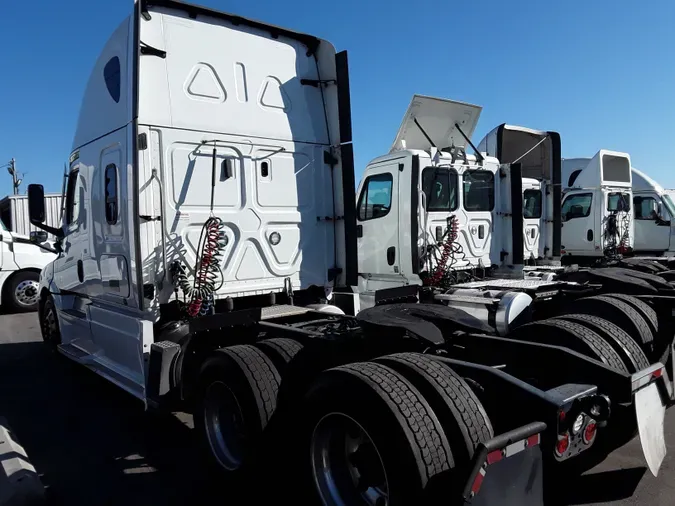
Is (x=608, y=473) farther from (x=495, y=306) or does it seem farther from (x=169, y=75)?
(x=169, y=75)

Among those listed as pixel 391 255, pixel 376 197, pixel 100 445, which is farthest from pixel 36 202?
pixel 391 255

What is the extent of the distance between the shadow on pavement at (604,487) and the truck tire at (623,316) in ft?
2.87

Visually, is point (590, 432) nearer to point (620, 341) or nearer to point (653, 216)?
point (620, 341)

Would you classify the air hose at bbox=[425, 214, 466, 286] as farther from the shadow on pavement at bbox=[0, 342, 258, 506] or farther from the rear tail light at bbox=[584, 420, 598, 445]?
the rear tail light at bbox=[584, 420, 598, 445]

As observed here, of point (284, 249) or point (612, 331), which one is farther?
point (284, 249)

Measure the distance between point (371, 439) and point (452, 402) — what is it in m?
0.42

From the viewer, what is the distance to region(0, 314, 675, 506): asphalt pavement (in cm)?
366

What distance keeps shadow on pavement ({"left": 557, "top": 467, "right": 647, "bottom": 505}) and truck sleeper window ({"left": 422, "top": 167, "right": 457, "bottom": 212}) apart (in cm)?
442

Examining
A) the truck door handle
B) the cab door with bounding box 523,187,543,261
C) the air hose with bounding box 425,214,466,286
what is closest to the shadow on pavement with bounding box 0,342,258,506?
the truck door handle

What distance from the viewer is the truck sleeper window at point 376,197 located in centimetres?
779

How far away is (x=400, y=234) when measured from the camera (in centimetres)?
761

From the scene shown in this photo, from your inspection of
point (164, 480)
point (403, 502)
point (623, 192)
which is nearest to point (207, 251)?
point (164, 480)

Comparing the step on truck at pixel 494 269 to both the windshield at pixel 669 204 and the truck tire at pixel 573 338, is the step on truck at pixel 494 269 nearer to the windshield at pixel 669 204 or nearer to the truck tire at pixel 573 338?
the truck tire at pixel 573 338

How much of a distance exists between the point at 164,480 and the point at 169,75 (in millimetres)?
3317
